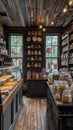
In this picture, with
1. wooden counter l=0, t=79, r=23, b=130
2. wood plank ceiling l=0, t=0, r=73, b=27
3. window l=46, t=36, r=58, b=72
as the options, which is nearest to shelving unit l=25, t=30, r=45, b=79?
window l=46, t=36, r=58, b=72

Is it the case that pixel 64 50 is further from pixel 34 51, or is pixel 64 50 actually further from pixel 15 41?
pixel 15 41

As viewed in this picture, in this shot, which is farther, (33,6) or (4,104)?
(33,6)

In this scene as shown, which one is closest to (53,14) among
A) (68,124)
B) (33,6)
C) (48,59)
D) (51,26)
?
(33,6)

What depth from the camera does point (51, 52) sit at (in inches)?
437

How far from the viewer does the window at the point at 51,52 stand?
11070 millimetres

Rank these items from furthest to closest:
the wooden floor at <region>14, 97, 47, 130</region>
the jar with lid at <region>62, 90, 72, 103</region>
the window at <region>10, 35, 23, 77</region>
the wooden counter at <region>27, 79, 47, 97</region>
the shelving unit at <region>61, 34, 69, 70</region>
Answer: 1. the window at <region>10, 35, 23, 77</region>
2. the wooden counter at <region>27, 79, 47, 97</region>
3. the shelving unit at <region>61, 34, 69, 70</region>
4. the wooden floor at <region>14, 97, 47, 130</region>
5. the jar with lid at <region>62, 90, 72, 103</region>

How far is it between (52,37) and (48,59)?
3.70ft

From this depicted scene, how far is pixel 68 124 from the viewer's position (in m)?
2.83

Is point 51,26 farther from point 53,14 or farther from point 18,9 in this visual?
point 18,9

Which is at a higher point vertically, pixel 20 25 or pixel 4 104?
pixel 20 25

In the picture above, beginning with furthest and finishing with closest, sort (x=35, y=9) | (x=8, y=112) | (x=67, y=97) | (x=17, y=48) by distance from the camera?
(x=17, y=48)
(x=35, y=9)
(x=8, y=112)
(x=67, y=97)

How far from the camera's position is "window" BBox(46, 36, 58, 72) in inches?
436

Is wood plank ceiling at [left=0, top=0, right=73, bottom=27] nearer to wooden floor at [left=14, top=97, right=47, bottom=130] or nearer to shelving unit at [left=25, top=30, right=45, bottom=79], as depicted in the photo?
shelving unit at [left=25, top=30, right=45, bottom=79]

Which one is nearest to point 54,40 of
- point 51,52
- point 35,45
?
point 51,52
